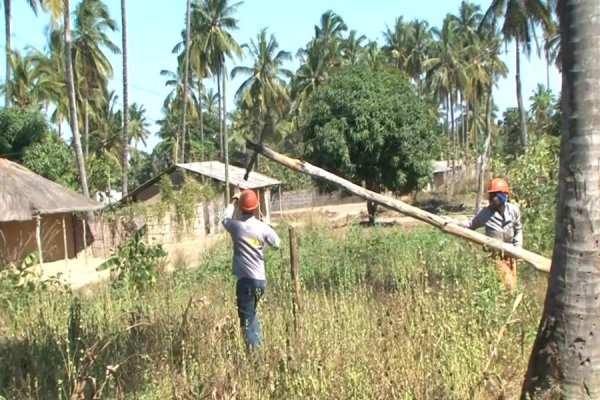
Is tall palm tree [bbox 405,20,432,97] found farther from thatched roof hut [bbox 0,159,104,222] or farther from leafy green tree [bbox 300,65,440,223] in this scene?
thatched roof hut [bbox 0,159,104,222]

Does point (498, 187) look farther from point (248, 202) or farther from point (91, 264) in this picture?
point (91, 264)

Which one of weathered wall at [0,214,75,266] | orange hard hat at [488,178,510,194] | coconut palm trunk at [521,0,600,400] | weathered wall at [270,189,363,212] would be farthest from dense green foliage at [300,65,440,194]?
coconut palm trunk at [521,0,600,400]

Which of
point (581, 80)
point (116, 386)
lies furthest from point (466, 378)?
point (116, 386)

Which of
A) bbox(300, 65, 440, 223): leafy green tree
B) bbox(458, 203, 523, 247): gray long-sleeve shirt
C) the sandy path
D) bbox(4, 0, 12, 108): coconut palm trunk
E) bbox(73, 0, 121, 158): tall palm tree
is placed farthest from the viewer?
bbox(73, 0, 121, 158): tall palm tree

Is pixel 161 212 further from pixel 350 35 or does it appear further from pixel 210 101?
pixel 210 101

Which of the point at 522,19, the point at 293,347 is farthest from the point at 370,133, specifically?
the point at 293,347

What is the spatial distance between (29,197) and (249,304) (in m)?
17.5

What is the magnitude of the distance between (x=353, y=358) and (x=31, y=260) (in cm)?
585

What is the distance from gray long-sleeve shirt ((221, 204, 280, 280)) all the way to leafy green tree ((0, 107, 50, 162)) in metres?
23.9

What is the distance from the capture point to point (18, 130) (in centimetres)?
2772

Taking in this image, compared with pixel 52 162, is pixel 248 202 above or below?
below

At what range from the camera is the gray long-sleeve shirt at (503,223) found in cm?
671

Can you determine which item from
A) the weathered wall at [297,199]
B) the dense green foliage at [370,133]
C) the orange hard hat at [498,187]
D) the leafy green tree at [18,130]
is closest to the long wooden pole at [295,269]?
the orange hard hat at [498,187]

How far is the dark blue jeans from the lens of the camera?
5.45 m
